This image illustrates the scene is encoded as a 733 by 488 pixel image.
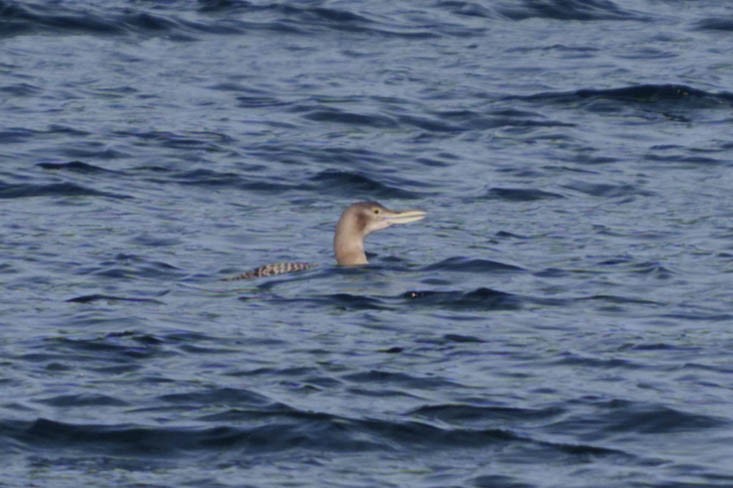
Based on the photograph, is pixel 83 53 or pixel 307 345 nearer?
pixel 307 345

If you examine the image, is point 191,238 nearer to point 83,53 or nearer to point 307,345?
point 307,345

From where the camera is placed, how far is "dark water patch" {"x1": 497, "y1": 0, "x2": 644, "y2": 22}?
98.2 feet

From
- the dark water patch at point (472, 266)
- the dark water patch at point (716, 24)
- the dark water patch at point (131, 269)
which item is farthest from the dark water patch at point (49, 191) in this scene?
the dark water patch at point (716, 24)

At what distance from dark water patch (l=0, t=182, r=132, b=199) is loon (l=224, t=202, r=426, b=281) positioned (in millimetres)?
2855

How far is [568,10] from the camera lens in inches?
1198

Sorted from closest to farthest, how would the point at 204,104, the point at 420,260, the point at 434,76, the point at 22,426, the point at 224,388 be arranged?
1. the point at 22,426
2. the point at 224,388
3. the point at 420,260
4. the point at 204,104
5. the point at 434,76

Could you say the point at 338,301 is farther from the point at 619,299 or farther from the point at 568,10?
the point at 568,10

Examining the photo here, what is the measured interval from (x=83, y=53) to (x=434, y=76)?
4404 millimetres

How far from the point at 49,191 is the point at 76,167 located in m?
1.07

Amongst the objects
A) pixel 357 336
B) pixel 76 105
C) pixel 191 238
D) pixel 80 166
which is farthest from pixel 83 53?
pixel 357 336

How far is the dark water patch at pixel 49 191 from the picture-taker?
19781mm

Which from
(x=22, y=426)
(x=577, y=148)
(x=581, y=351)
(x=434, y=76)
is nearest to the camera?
(x=22, y=426)

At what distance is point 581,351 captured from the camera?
14.4 m

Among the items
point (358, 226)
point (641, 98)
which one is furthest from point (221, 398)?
point (641, 98)
